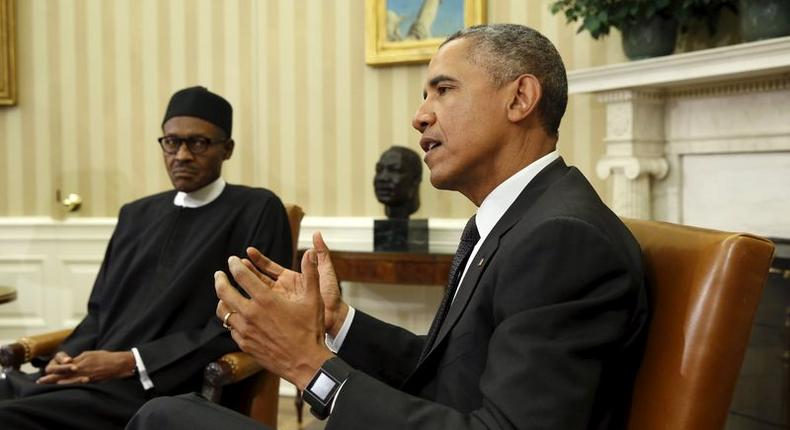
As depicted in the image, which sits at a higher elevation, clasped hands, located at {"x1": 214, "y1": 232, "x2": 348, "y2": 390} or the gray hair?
the gray hair

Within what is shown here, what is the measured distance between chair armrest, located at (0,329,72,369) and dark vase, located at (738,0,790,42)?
2.95 meters

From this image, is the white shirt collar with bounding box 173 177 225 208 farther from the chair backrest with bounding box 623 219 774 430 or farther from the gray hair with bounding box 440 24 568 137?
the chair backrest with bounding box 623 219 774 430

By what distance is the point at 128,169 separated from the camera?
18.7ft

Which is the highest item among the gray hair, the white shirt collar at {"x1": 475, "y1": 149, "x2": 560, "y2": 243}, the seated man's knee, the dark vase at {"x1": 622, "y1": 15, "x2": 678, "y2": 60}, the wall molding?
the dark vase at {"x1": 622, "y1": 15, "x2": 678, "y2": 60}

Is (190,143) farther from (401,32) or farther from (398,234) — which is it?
(401,32)

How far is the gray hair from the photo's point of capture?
5.72 feet

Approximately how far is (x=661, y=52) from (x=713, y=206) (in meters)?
0.74

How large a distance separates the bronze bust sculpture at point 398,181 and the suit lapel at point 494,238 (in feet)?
9.24


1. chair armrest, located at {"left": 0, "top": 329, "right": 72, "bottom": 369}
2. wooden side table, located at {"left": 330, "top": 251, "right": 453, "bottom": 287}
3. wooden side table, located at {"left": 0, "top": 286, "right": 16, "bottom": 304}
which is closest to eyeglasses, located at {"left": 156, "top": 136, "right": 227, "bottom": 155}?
chair armrest, located at {"left": 0, "top": 329, "right": 72, "bottom": 369}

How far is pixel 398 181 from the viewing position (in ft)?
14.9

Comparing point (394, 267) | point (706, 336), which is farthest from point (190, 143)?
point (706, 336)

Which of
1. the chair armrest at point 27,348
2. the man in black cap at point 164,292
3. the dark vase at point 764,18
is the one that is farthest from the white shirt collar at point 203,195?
the dark vase at point 764,18

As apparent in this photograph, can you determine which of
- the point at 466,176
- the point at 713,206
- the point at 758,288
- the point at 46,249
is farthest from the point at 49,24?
the point at 758,288

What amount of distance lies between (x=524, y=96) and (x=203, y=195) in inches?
78.8
